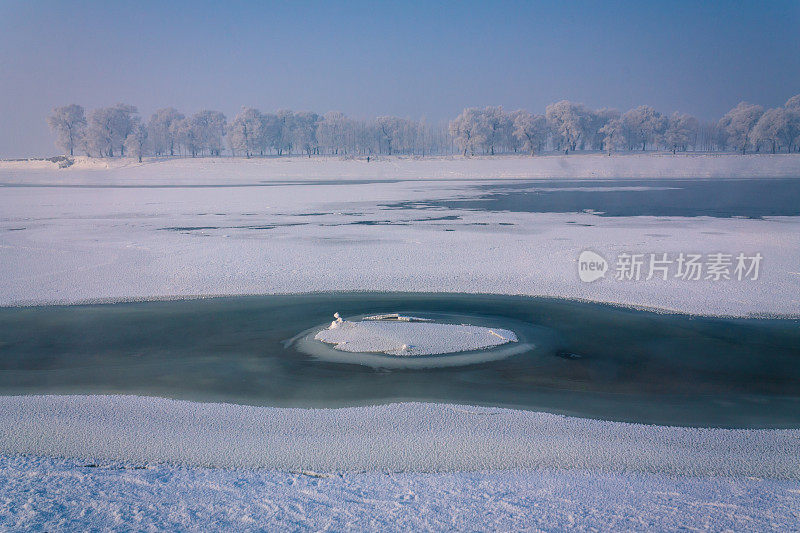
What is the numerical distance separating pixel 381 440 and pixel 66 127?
351 feet

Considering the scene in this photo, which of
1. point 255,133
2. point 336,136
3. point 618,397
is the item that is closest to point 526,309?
point 618,397

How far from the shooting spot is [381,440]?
16.3 feet

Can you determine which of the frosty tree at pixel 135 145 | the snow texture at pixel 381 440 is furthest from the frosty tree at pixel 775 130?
the snow texture at pixel 381 440

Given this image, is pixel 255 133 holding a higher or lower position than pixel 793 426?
higher

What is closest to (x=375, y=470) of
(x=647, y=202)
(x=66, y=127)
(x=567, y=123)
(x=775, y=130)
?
(x=647, y=202)

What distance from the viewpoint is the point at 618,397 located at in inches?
231

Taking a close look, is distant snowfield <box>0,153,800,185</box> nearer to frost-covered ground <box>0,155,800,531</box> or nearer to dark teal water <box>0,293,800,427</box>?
dark teal water <box>0,293,800,427</box>

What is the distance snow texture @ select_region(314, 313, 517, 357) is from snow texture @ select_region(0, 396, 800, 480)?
1659mm

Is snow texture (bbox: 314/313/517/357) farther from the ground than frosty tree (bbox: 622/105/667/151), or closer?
closer

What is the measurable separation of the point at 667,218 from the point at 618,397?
13.8 m

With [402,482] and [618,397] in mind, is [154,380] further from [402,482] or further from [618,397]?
[618,397]

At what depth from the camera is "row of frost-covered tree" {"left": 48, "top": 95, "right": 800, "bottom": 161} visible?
89.6m

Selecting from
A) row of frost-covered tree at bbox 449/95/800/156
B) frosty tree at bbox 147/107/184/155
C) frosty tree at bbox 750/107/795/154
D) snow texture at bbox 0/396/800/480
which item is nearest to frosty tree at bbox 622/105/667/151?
row of frost-covered tree at bbox 449/95/800/156

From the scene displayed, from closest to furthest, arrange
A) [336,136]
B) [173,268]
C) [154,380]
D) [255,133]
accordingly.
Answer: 1. [154,380]
2. [173,268]
3. [255,133]
4. [336,136]
